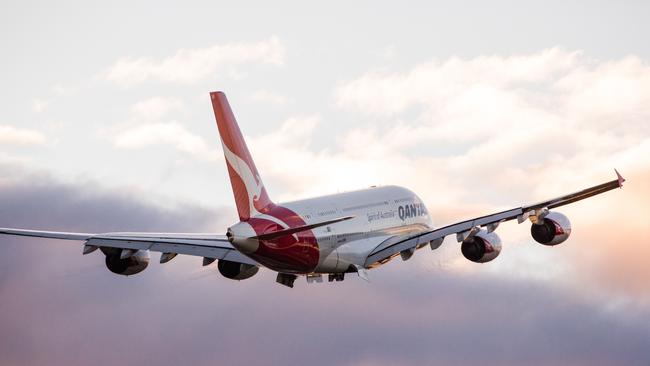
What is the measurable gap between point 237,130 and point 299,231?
5688 mm

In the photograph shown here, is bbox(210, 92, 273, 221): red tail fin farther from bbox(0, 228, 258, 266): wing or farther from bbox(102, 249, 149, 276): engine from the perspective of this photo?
bbox(102, 249, 149, 276): engine

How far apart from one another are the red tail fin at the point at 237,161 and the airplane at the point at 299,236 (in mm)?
45

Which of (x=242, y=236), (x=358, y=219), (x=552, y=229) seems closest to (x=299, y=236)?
(x=242, y=236)

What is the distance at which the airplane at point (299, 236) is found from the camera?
65.8 meters

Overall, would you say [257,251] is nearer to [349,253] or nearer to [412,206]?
A: [349,253]

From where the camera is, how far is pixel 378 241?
74.3 m

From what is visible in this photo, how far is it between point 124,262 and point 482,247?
57.9 feet

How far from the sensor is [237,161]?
65.8 m

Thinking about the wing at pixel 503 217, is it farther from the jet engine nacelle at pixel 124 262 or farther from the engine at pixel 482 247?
the jet engine nacelle at pixel 124 262

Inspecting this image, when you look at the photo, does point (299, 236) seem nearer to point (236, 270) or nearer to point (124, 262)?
point (236, 270)

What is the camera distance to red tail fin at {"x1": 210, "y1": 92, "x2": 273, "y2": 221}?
65.6m

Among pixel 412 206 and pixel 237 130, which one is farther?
pixel 412 206

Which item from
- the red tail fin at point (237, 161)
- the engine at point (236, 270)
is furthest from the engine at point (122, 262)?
the red tail fin at point (237, 161)

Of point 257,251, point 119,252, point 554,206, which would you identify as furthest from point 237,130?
point 554,206
